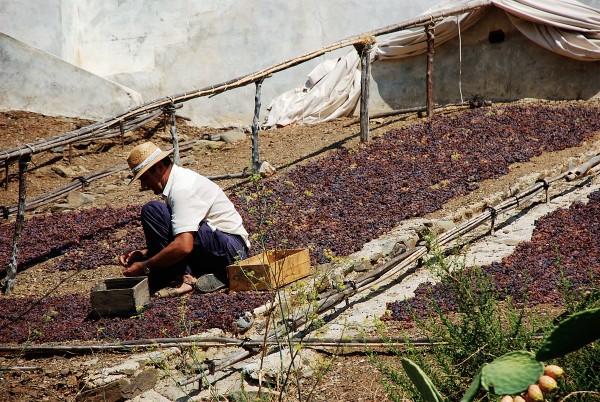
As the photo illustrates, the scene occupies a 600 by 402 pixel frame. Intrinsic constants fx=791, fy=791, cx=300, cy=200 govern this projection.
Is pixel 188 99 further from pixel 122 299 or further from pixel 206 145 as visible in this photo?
pixel 122 299

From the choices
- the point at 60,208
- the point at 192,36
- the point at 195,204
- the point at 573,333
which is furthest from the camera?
the point at 192,36

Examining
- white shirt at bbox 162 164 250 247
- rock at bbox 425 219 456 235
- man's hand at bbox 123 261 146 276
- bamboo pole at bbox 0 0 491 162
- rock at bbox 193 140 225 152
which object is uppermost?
bamboo pole at bbox 0 0 491 162

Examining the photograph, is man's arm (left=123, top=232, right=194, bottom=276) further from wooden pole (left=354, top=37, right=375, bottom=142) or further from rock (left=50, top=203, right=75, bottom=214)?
wooden pole (left=354, top=37, right=375, bottom=142)

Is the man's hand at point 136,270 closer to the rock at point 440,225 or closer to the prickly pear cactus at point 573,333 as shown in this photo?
the rock at point 440,225

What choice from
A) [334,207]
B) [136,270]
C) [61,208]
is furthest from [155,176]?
[61,208]

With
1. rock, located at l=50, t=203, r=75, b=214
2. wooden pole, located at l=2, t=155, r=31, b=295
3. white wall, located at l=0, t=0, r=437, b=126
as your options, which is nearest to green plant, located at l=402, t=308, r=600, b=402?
wooden pole, located at l=2, t=155, r=31, b=295

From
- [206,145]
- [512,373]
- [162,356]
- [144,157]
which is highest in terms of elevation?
[144,157]

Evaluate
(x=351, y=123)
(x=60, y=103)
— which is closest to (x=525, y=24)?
(x=351, y=123)

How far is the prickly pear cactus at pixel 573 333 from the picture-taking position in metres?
2.19

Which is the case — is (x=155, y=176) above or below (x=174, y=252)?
above

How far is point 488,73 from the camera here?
11.0 meters

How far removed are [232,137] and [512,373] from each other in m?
9.69

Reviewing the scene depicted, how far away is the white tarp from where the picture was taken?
999cm

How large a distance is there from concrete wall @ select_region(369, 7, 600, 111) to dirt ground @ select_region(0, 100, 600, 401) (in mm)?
390
